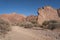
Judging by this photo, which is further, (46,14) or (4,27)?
(46,14)

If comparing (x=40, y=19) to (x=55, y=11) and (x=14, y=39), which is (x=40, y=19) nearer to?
(x=55, y=11)

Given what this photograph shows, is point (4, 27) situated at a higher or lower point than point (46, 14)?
lower

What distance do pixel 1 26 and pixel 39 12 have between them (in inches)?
1303

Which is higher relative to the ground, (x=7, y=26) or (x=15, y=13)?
(x=15, y=13)

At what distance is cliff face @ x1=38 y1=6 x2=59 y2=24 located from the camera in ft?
150

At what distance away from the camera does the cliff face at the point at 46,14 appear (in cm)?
4575

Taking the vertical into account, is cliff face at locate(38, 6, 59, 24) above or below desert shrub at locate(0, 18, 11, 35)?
above

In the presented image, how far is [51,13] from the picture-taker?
46594 millimetres

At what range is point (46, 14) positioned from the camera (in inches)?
1844

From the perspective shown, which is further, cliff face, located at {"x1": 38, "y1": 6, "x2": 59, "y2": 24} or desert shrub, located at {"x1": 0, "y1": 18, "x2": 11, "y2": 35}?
cliff face, located at {"x1": 38, "y1": 6, "x2": 59, "y2": 24}

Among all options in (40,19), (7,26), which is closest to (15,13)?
(40,19)

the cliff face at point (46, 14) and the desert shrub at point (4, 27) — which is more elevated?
the cliff face at point (46, 14)

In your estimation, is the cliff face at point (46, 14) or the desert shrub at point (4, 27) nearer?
the desert shrub at point (4, 27)

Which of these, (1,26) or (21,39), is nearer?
(21,39)
